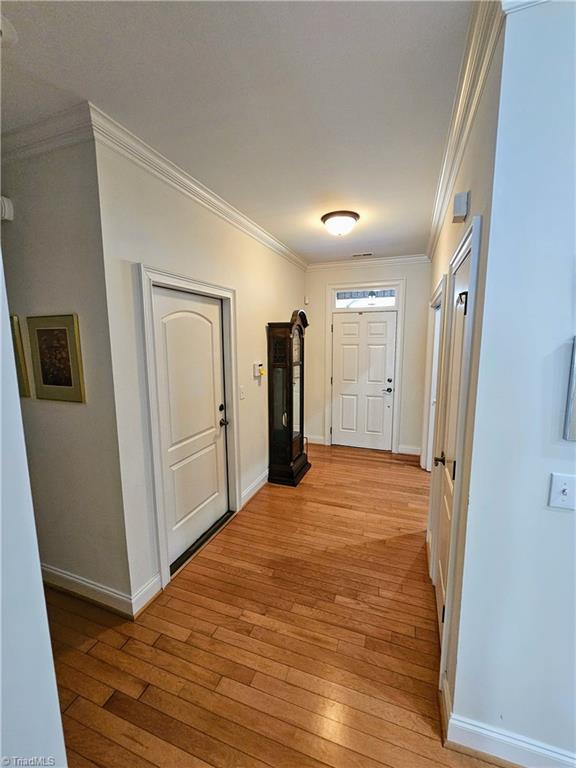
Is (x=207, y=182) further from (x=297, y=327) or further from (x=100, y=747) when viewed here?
(x=100, y=747)

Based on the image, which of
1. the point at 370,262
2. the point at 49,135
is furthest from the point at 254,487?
the point at 370,262

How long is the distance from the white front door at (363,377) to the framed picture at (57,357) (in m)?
3.54

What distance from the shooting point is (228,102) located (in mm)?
1468

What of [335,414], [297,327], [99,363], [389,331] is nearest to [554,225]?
[99,363]

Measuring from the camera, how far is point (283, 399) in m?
3.62

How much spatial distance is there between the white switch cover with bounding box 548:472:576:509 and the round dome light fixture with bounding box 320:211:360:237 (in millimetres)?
2371

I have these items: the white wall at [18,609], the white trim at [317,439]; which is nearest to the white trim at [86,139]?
the white wall at [18,609]

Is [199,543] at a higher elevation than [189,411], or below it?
below

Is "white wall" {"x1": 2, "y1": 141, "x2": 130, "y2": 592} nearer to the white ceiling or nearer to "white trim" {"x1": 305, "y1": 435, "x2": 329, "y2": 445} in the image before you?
the white ceiling

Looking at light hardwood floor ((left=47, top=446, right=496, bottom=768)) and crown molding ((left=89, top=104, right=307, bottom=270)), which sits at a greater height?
crown molding ((left=89, top=104, right=307, bottom=270))

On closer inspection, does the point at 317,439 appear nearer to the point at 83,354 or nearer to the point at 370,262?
the point at 370,262

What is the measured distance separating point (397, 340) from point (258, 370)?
7.12 feet

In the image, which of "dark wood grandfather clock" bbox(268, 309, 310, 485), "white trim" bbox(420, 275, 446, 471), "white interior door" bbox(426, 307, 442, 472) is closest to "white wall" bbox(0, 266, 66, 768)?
"dark wood grandfather clock" bbox(268, 309, 310, 485)

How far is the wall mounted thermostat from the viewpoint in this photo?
3.28 m
